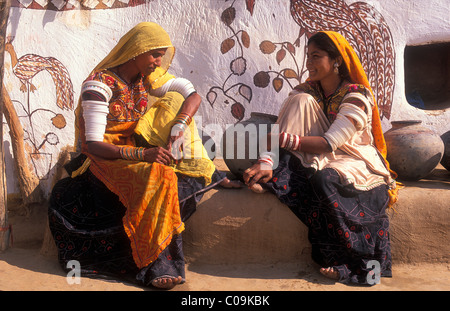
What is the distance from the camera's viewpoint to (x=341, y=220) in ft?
9.18

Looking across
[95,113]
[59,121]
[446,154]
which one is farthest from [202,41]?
[446,154]

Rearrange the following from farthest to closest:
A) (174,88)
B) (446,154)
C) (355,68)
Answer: (446,154) → (174,88) → (355,68)

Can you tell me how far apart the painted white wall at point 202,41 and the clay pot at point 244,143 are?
3.93 ft

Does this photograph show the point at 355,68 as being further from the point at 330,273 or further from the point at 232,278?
the point at 232,278

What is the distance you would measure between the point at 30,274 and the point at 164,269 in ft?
2.99

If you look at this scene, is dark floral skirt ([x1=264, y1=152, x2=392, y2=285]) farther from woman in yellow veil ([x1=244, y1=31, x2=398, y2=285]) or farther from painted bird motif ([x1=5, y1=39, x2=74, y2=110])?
painted bird motif ([x1=5, y1=39, x2=74, y2=110])

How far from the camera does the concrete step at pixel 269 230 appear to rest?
9.91ft

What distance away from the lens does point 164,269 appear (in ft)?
8.91

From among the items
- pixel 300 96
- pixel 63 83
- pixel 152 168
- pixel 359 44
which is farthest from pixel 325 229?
pixel 63 83

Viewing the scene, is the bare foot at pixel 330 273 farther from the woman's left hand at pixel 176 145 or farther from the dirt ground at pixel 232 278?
the woman's left hand at pixel 176 145

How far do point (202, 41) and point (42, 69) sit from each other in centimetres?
163
